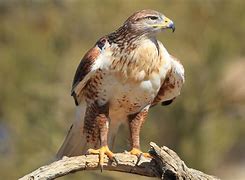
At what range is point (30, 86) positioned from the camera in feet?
52.7

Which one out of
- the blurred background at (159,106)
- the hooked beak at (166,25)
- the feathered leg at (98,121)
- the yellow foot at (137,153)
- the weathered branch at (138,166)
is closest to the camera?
the weathered branch at (138,166)

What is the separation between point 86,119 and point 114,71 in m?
0.55

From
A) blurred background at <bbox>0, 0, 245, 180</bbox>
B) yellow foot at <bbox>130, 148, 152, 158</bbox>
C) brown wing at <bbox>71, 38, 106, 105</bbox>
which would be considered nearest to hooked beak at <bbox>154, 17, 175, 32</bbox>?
brown wing at <bbox>71, 38, 106, 105</bbox>

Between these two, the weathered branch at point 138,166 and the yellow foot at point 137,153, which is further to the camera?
the yellow foot at point 137,153

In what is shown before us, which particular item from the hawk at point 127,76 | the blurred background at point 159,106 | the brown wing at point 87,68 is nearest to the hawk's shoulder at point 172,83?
the hawk at point 127,76

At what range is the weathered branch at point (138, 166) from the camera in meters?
6.05

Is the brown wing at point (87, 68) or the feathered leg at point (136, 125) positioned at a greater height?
the brown wing at point (87, 68)

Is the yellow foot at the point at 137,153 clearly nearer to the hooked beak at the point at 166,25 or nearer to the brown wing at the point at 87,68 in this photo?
the brown wing at the point at 87,68

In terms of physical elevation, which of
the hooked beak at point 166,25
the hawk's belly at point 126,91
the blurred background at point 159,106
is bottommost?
the hawk's belly at point 126,91

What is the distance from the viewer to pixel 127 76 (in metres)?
6.89

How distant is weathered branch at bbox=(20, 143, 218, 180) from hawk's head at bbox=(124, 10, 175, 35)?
0.92 meters

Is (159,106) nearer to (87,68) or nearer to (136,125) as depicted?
(136,125)

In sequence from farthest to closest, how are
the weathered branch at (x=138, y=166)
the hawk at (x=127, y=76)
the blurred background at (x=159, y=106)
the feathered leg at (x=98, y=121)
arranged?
the blurred background at (x=159, y=106), the feathered leg at (x=98, y=121), the hawk at (x=127, y=76), the weathered branch at (x=138, y=166)

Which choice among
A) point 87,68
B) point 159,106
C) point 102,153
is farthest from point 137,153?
point 159,106
